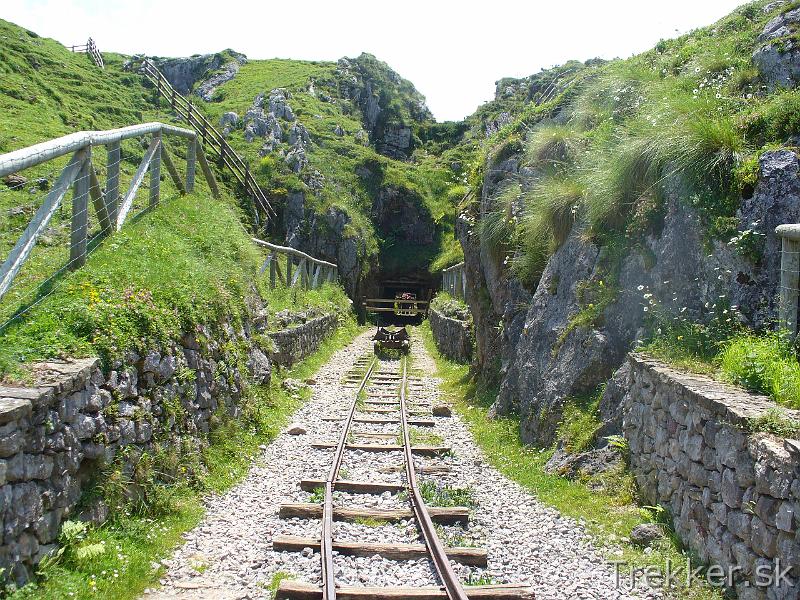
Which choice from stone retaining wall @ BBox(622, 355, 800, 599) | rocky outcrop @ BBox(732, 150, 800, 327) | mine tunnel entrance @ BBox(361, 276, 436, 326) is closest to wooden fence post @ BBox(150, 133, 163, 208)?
stone retaining wall @ BBox(622, 355, 800, 599)

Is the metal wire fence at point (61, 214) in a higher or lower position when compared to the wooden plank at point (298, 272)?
higher

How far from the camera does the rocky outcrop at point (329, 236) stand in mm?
32562

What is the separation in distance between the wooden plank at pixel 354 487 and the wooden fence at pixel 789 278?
4.27 metres

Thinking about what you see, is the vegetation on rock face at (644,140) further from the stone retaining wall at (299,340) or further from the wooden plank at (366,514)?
the stone retaining wall at (299,340)

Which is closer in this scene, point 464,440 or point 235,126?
point 464,440

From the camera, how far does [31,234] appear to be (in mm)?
5438

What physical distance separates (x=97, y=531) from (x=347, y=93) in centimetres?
5011

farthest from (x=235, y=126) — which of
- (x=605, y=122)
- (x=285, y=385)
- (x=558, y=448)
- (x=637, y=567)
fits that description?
(x=637, y=567)

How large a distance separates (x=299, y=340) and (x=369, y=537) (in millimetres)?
11179

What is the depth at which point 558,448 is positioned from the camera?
7.73 m

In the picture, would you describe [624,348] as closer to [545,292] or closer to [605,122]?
[545,292]

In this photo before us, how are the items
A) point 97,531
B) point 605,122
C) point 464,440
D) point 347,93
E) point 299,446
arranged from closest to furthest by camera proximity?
point 97,531, point 299,446, point 464,440, point 605,122, point 347,93

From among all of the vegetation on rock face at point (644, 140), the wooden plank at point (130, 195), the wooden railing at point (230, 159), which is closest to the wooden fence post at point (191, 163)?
the wooden plank at point (130, 195)

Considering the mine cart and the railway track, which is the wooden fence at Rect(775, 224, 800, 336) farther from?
the mine cart
